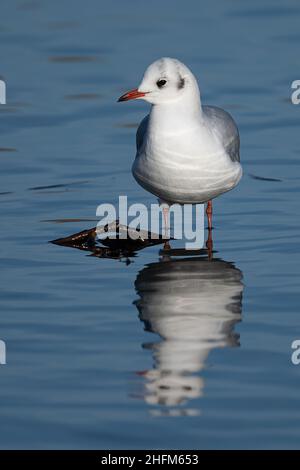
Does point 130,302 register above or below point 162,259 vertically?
below

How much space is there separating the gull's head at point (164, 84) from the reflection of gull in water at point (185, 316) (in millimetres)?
1132

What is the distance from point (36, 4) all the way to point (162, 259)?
9.63 metres

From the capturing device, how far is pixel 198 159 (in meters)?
9.22

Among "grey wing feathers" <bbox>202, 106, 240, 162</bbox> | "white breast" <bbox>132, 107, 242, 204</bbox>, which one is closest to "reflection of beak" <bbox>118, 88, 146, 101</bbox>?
"white breast" <bbox>132, 107, 242, 204</bbox>

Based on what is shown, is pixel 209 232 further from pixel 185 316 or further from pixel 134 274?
pixel 185 316

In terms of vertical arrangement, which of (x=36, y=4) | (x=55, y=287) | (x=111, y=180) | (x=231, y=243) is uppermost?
(x=36, y=4)

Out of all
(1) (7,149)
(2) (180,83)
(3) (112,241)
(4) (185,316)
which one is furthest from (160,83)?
(1) (7,149)

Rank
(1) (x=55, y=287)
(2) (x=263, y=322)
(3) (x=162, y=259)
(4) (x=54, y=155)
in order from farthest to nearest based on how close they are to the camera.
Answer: (4) (x=54, y=155)
(3) (x=162, y=259)
(1) (x=55, y=287)
(2) (x=263, y=322)

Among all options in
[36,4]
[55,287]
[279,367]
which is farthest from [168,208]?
[36,4]

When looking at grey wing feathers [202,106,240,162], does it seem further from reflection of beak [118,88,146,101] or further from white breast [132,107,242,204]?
reflection of beak [118,88,146,101]

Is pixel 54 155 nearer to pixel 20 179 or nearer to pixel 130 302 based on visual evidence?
pixel 20 179

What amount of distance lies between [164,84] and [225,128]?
866mm

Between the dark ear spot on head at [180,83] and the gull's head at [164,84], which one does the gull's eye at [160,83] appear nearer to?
the gull's head at [164,84]

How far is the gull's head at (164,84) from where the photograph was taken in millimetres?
9148
